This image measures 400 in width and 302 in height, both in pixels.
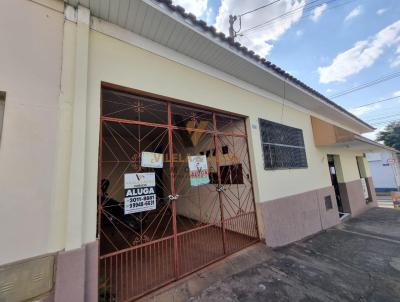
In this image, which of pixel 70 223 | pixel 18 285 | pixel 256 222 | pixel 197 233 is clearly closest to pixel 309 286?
pixel 256 222

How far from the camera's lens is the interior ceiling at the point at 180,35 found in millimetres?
2336

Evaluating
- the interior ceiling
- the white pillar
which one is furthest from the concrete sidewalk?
the interior ceiling

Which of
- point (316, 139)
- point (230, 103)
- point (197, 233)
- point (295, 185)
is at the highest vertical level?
point (230, 103)

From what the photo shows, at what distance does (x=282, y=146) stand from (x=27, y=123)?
5.12m

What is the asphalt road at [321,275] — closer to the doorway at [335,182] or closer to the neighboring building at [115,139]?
the neighboring building at [115,139]

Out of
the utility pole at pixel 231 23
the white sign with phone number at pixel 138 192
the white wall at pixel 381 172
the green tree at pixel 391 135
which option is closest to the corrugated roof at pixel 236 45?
the white sign with phone number at pixel 138 192

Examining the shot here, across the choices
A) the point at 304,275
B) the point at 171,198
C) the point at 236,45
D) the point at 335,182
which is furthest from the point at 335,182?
the point at 171,198

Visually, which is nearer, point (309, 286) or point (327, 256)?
point (309, 286)

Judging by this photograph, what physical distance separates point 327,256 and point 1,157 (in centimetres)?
556

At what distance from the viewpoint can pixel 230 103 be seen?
154 inches

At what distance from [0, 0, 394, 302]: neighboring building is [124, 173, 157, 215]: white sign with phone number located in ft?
0.05

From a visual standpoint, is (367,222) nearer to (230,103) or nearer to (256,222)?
(256,222)

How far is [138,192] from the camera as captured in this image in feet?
8.39

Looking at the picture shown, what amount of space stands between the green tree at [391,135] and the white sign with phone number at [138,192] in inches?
1062
